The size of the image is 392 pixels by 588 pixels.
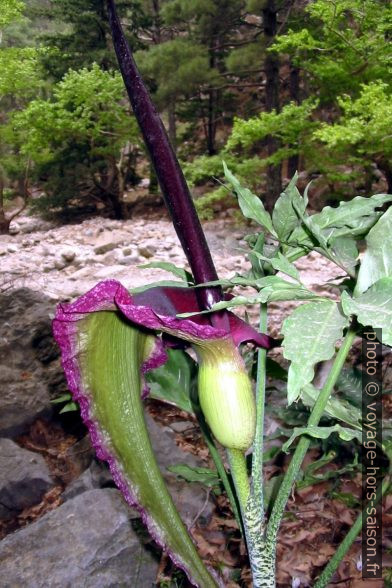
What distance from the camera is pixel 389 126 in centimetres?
323

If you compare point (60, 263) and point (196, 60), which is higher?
point (196, 60)

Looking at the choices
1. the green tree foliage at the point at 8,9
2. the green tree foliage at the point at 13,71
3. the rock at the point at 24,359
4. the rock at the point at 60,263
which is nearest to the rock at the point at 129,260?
the rock at the point at 60,263

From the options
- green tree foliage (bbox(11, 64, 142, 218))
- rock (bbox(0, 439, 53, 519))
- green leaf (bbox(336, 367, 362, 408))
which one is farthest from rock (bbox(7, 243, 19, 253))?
green leaf (bbox(336, 367, 362, 408))

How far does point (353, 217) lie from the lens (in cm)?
55

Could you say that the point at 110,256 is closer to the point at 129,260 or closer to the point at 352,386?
the point at 129,260

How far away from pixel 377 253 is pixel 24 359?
145 cm

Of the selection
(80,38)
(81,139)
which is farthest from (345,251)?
(80,38)

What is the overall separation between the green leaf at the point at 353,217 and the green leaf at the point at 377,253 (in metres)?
0.06

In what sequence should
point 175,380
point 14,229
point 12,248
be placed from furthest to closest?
point 14,229 < point 12,248 < point 175,380

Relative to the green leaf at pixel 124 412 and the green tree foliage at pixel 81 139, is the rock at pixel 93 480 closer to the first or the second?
the green leaf at pixel 124 412

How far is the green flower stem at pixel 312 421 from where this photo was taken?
53cm

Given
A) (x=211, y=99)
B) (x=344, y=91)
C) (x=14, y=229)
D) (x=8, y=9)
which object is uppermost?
(x=8, y=9)

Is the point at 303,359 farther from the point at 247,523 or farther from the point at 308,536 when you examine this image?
the point at 308,536

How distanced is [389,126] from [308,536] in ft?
9.58
